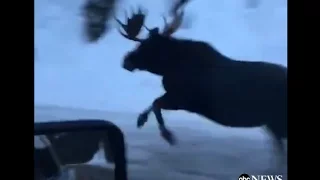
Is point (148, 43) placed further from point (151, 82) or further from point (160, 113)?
point (160, 113)

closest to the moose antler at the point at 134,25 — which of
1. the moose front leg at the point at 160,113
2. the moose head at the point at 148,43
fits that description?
the moose head at the point at 148,43

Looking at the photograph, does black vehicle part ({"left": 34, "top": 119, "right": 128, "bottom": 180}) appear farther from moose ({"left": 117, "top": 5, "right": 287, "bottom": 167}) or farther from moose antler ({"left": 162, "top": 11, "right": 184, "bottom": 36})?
moose antler ({"left": 162, "top": 11, "right": 184, "bottom": 36})

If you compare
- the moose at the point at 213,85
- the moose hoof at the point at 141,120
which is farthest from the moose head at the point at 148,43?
the moose hoof at the point at 141,120

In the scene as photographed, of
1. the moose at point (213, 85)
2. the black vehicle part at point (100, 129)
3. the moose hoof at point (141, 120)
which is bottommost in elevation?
the black vehicle part at point (100, 129)

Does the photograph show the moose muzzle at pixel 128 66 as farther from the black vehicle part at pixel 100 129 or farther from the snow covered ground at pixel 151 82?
the black vehicle part at pixel 100 129

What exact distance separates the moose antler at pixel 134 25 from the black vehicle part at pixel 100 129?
0.29 m

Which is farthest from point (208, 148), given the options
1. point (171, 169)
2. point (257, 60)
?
point (257, 60)

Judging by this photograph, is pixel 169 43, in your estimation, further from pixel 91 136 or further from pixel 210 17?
pixel 91 136

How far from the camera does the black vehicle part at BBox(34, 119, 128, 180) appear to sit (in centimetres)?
207

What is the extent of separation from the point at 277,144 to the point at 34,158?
803 millimetres

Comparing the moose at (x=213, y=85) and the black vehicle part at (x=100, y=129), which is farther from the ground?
the moose at (x=213, y=85)

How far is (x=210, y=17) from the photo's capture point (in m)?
2.11

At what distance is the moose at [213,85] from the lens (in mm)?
2111

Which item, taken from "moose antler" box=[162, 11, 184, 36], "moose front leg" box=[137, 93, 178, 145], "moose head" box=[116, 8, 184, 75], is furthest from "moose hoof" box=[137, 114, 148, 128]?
"moose antler" box=[162, 11, 184, 36]
